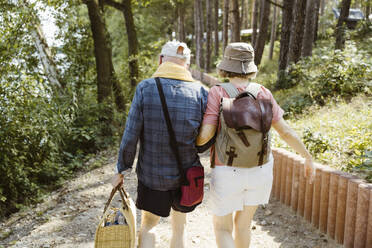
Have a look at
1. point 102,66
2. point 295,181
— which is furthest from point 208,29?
point 295,181

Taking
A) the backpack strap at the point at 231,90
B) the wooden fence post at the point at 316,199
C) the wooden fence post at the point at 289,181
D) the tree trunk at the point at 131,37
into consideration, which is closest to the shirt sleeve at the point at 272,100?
the backpack strap at the point at 231,90

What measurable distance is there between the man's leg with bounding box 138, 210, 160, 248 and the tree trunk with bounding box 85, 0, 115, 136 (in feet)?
22.2

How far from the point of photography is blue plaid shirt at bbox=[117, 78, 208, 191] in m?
2.65

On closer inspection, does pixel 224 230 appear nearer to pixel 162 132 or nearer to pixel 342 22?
pixel 162 132

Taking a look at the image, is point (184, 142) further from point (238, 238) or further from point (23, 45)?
point (23, 45)

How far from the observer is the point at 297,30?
36.7 ft

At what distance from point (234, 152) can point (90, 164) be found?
6345 mm

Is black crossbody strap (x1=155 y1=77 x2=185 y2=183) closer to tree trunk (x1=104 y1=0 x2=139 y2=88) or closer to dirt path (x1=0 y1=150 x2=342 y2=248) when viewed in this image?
dirt path (x1=0 y1=150 x2=342 y2=248)

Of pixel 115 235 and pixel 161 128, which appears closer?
pixel 161 128

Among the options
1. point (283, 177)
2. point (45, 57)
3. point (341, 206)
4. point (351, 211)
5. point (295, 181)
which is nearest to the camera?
point (351, 211)

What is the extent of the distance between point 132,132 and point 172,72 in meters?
0.61

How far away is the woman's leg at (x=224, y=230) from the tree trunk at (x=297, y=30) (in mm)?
9840

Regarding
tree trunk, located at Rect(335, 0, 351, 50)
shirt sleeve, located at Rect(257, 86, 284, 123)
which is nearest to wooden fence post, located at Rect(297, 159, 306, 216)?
shirt sleeve, located at Rect(257, 86, 284, 123)

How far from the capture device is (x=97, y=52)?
947cm
